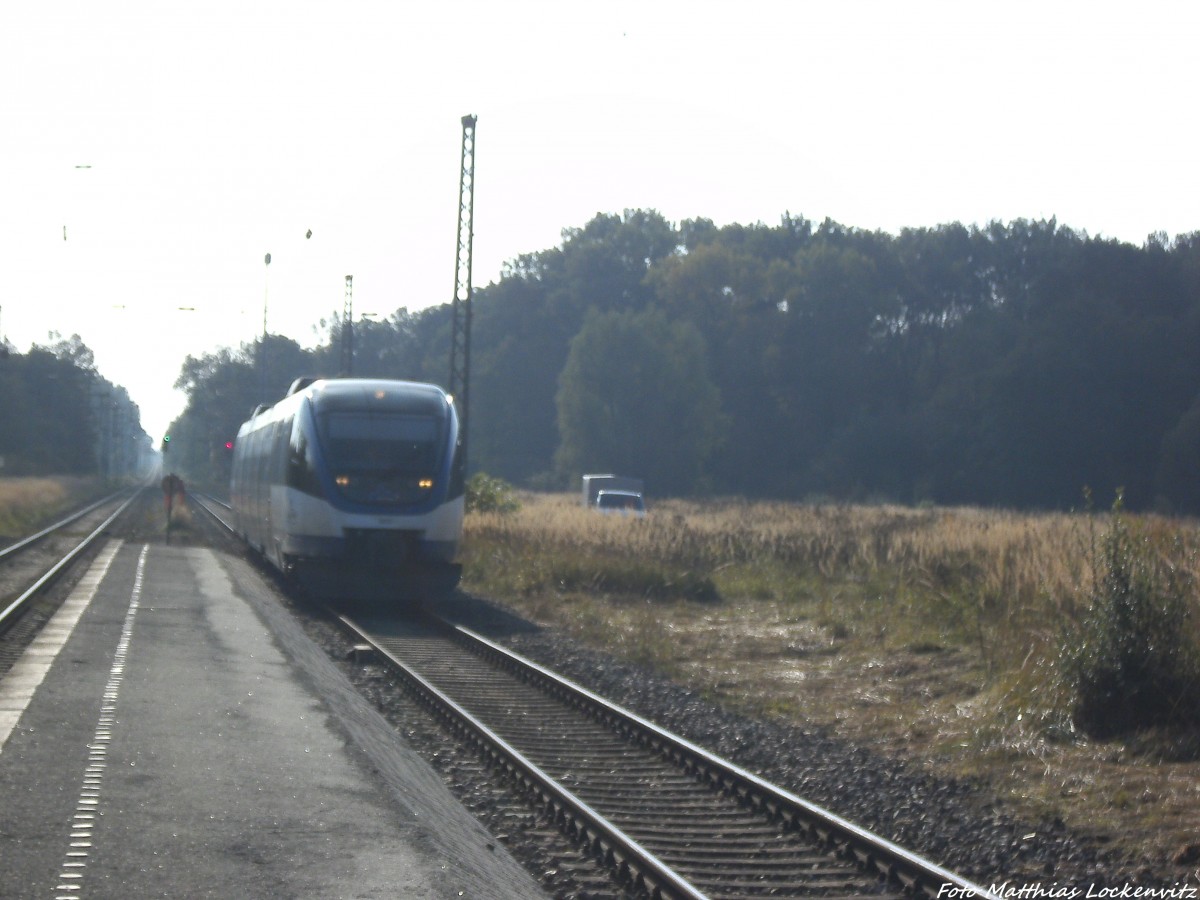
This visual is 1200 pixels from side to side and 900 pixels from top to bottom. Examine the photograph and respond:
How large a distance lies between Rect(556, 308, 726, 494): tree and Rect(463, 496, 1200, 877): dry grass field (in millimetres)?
51325

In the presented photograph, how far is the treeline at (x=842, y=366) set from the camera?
218ft

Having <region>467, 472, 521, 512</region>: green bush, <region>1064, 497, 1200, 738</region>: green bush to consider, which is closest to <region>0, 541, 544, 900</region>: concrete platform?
<region>1064, 497, 1200, 738</region>: green bush

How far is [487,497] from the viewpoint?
1494 inches

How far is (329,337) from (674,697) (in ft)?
366

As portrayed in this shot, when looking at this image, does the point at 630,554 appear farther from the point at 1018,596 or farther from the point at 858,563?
the point at 1018,596

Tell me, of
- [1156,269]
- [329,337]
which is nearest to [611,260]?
[329,337]

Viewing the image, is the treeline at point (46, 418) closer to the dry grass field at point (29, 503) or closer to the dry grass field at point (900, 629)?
the dry grass field at point (29, 503)

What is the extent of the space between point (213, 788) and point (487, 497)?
29.9 metres

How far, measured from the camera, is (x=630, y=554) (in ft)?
89.4

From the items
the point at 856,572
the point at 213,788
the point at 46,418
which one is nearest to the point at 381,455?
the point at 856,572

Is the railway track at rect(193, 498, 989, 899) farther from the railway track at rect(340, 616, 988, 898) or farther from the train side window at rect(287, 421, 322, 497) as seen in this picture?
the train side window at rect(287, 421, 322, 497)

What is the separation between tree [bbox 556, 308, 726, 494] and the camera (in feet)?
269

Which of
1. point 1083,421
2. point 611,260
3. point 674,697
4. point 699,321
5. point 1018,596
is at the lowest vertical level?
point 674,697

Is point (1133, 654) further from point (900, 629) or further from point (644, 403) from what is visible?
point (644, 403)
